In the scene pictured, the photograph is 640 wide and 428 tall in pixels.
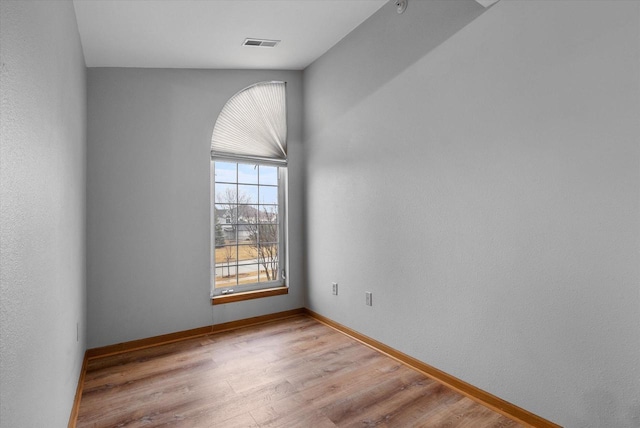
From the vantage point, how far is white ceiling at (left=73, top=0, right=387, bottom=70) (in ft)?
7.47

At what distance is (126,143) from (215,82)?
3.39ft

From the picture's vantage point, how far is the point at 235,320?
3.51 meters

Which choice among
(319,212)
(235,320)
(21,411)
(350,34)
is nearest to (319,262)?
(319,212)

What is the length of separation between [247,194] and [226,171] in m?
0.32

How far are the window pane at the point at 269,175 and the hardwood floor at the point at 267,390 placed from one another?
5.45ft

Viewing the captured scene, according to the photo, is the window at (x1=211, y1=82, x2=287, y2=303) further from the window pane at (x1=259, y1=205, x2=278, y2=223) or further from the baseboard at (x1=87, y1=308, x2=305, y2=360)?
the baseboard at (x1=87, y1=308, x2=305, y2=360)

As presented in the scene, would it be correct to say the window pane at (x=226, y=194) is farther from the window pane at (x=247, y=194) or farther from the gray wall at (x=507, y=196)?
the gray wall at (x=507, y=196)

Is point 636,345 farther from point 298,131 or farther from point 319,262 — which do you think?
point 298,131

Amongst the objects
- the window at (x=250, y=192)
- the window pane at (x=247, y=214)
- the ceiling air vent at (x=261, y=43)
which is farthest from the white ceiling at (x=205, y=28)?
the window pane at (x=247, y=214)

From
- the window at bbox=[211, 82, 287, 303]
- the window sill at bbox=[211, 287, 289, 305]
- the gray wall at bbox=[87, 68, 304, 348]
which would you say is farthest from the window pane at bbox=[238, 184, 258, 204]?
the window sill at bbox=[211, 287, 289, 305]

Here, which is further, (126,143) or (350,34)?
(350,34)

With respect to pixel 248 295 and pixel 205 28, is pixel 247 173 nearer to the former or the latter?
pixel 248 295

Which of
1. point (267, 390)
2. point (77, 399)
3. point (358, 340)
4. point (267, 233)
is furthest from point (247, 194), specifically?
point (77, 399)

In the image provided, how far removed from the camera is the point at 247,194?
3.73 metres
